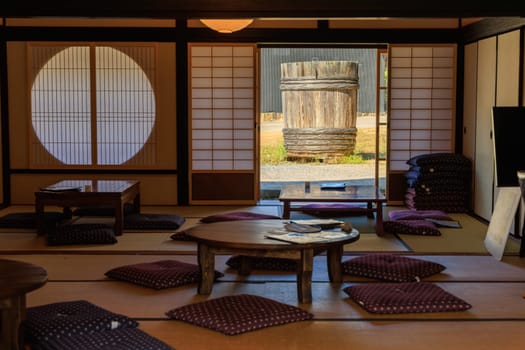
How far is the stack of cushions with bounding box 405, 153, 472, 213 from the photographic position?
764 centimetres

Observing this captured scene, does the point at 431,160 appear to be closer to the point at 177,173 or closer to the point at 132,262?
the point at 177,173

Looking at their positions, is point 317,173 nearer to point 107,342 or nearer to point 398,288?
point 398,288

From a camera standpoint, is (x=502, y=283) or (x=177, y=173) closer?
(x=502, y=283)

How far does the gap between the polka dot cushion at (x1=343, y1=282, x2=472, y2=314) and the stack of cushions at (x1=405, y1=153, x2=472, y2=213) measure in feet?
11.7

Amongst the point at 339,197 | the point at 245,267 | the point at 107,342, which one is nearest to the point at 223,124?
the point at 339,197

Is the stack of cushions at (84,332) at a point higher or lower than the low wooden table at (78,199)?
lower

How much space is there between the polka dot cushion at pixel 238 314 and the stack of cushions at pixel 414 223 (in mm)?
2607

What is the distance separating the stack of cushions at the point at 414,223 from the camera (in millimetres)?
6180

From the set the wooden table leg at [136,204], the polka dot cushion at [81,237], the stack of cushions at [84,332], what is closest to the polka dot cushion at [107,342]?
the stack of cushions at [84,332]

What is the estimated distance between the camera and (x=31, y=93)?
8156 millimetres

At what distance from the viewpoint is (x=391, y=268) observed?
Result: 461 centimetres

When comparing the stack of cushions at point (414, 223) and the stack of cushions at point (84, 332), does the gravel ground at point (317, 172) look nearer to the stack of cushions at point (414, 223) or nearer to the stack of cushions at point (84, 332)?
the stack of cushions at point (414, 223)

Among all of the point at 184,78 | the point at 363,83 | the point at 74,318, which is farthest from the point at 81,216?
the point at 363,83

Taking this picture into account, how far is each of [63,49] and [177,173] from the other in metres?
1.80
